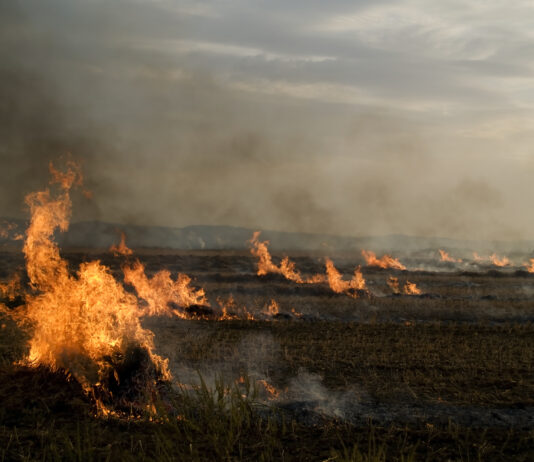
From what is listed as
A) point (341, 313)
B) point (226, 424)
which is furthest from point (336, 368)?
point (341, 313)

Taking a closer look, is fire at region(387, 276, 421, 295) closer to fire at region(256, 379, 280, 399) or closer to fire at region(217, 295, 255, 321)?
fire at region(217, 295, 255, 321)

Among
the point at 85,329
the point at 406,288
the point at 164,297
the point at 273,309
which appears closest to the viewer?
the point at 85,329

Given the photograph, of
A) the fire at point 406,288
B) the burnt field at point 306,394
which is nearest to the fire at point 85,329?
the burnt field at point 306,394

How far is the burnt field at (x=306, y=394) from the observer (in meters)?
8.73

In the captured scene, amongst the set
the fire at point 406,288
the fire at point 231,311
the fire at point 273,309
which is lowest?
the fire at point 231,311

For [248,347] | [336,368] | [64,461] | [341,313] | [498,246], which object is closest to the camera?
[64,461]

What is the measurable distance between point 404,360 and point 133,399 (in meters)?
8.86

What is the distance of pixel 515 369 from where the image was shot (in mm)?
15461

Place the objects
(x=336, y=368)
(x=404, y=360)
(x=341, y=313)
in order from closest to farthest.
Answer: (x=336, y=368)
(x=404, y=360)
(x=341, y=313)

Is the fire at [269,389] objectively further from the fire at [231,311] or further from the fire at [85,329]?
the fire at [231,311]

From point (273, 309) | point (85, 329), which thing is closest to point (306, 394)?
point (85, 329)

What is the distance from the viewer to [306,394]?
12398 millimetres

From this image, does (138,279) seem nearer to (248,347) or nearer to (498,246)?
(248,347)

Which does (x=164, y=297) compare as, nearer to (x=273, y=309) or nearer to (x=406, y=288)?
(x=273, y=309)
